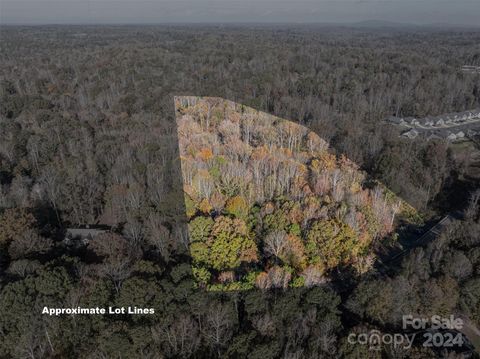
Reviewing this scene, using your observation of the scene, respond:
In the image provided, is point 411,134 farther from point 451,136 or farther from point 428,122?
point 428,122

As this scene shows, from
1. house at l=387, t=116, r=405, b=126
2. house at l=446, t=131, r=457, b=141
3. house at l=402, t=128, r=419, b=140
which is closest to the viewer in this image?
house at l=402, t=128, r=419, b=140

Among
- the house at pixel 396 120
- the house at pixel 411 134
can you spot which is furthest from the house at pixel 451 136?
the house at pixel 396 120

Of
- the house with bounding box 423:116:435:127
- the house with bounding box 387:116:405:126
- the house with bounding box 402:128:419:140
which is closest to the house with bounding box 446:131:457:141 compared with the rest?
the house with bounding box 402:128:419:140

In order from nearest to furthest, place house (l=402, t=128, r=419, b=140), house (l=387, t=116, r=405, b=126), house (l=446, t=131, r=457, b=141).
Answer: house (l=402, t=128, r=419, b=140) → house (l=446, t=131, r=457, b=141) → house (l=387, t=116, r=405, b=126)

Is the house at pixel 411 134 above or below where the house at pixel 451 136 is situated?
above

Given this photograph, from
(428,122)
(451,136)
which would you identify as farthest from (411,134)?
(428,122)

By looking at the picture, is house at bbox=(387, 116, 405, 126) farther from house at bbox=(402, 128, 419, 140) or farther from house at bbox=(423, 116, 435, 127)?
house at bbox=(402, 128, 419, 140)

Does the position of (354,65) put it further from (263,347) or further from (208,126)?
(263,347)

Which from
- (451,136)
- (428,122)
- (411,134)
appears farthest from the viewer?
(428,122)

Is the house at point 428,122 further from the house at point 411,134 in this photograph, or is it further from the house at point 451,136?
the house at point 411,134

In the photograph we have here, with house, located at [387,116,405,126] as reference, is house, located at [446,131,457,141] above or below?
below

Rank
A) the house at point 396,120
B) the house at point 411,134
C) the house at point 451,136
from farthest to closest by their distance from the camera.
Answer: the house at point 396,120, the house at point 451,136, the house at point 411,134

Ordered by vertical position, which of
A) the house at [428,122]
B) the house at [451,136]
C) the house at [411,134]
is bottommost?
the house at [451,136]
